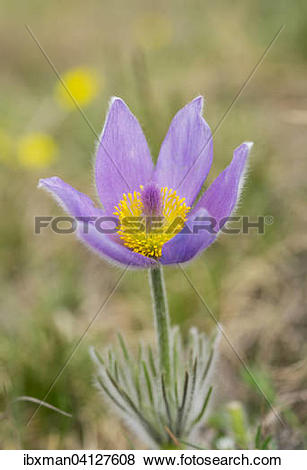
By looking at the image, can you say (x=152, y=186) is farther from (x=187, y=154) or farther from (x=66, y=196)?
(x=66, y=196)

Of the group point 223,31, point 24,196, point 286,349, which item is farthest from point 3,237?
point 223,31

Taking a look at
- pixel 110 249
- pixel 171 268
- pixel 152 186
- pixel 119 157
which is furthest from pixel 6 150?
pixel 110 249

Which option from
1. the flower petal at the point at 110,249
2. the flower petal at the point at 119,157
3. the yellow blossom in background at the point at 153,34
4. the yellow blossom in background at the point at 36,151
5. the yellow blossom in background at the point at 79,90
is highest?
the yellow blossom in background at the point at 153,34

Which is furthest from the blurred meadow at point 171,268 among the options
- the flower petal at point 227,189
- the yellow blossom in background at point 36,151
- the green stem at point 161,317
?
the flower petal at point 227,189

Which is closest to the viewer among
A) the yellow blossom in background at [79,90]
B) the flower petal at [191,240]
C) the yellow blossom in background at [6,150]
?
the flower petal at [191,240]

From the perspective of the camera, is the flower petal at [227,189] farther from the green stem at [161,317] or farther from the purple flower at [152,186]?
the green stem at [161,317]

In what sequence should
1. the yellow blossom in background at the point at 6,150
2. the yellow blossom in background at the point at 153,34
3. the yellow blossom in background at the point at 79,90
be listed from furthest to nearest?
the yellow blossom in background at the point at 153,34
the yellow blossom in background at the point at 79,90
the yellow blossom in background at the point at 6,150

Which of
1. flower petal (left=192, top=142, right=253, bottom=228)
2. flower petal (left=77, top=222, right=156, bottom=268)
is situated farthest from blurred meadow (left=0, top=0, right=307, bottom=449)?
flower petal (left=192, top=142, right=253, bottom=228)

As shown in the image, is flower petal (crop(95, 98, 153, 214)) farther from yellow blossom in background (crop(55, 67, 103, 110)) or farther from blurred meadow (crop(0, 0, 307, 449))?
yellow blossom in background (crop(55, 67, 103, 110))
